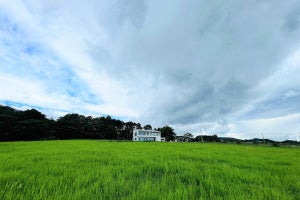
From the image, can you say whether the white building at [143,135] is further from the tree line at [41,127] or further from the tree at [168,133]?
the tree at [168,133]

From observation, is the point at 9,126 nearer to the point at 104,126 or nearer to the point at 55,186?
the point at 104,126

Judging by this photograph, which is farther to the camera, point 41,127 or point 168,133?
point 168,133

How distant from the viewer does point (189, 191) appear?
A: 2.29m

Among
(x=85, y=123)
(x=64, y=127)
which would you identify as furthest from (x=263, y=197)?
(x=85, y=123)

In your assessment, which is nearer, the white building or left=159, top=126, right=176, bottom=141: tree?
the white building

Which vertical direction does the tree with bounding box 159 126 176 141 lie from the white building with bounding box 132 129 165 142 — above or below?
above

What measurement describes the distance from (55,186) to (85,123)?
212 feet

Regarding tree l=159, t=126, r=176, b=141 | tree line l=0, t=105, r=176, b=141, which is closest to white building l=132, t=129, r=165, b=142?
tree line l=0, t=105, r=176, b=141

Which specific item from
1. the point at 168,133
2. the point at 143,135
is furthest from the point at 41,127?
the point at 168,133

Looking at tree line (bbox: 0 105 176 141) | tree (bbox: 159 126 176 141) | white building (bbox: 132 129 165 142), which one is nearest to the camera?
tree line (bbox: 0 105 176 141)

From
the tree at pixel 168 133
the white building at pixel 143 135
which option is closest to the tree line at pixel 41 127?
the white building at pixel 143 135

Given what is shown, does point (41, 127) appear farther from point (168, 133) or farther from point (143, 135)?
point (168, 133)

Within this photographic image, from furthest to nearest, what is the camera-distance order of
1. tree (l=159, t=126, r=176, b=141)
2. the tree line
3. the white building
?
1. tree (l=159, t=126, r=176, b=141)
2. the white building
3. the tree line

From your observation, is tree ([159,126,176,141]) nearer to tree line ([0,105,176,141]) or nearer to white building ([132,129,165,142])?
white building ([132,129,165,142])
